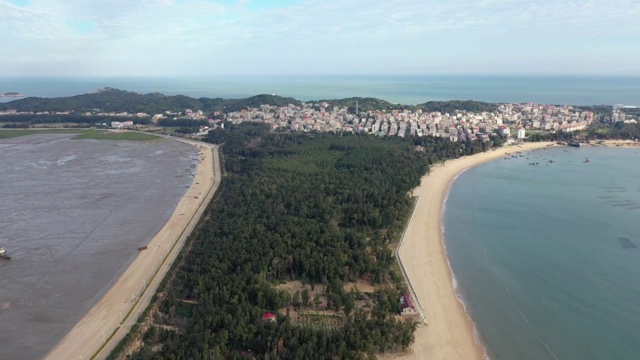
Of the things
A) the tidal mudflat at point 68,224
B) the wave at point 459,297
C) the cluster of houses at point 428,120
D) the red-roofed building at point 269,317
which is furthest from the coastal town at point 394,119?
the red-roofed building at point 269,317

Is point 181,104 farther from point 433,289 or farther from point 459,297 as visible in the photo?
point 459,297

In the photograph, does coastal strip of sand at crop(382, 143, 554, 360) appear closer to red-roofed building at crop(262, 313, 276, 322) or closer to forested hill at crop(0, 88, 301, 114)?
red-roofed building at crop(262, 313, 276, 322)

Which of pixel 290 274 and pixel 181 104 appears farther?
pixel 181 104

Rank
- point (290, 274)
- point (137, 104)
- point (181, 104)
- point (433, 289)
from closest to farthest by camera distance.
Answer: point (433, 289)
point (290, 274)
point (137, 104)
point (181, 104)

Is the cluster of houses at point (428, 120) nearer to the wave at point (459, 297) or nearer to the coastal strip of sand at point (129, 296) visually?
the wave at point (459, 297)

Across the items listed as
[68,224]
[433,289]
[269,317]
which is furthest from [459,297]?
[68,224]

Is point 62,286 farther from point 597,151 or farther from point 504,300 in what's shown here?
point 597,151
